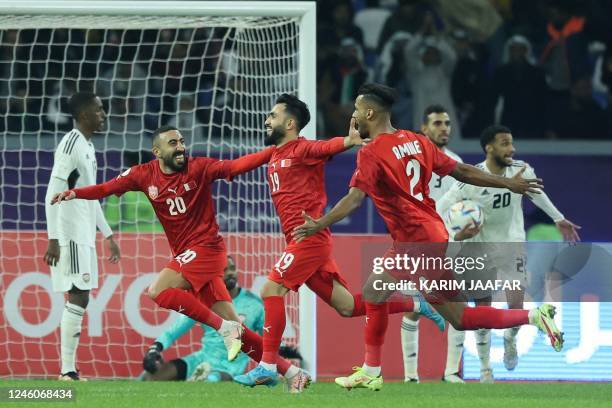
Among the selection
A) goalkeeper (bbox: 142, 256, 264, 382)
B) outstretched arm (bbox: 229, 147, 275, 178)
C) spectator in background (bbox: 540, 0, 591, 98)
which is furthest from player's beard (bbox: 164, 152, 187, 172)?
spectator in background (bbox: 540, 0, 591, 98)

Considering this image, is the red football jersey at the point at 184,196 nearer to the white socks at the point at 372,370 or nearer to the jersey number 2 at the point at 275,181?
the jersey number 2 at the point at 275,181

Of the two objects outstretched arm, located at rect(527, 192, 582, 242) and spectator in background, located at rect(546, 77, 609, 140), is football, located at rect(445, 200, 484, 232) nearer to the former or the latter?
outstretched arm, located at rect(527, 192, 582, 242)

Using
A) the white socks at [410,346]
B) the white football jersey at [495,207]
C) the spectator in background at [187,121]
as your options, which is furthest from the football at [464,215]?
the spectator in background at [187,121]

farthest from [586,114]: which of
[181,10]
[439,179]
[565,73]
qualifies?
[181,10]

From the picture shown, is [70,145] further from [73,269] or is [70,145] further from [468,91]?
[468,91]

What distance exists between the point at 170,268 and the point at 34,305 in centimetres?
259

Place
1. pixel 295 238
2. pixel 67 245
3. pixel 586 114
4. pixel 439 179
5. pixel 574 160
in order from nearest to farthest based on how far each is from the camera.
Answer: pixel 295 238, pixel 67 245, pixel 439 179, pixel 574 160, pixel 586 114

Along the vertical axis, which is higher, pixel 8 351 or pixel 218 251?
pixel 218 251

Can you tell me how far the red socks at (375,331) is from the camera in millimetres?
9195

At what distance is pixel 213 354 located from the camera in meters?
11.8

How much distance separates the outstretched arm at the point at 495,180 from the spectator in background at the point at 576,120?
6.83 meters

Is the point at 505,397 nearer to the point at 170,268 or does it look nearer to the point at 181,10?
the point at 170,268

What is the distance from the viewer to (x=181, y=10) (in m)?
11.4

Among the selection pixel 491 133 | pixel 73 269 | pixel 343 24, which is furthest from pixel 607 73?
pixel 73 269
